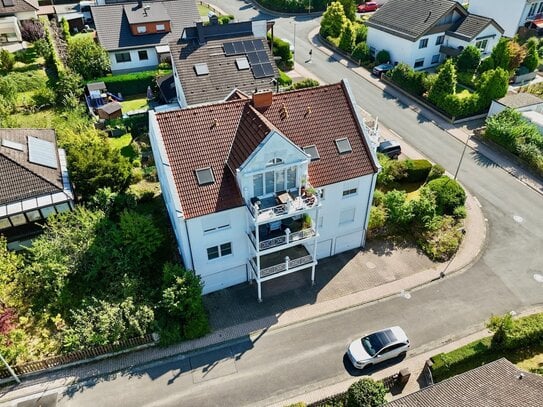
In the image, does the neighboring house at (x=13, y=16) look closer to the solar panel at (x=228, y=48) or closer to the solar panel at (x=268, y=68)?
the solar panel at (x=228, y=48)

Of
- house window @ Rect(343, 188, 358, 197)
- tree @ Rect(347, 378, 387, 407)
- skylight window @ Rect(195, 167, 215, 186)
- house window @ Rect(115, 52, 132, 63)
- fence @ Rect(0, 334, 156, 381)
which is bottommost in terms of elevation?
fence @ Rect(0, 334, 156, 381)

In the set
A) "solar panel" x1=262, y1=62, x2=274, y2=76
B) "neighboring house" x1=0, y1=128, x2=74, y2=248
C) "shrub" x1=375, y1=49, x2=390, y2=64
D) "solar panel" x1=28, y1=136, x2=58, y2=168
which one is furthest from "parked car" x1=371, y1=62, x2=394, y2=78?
"neighboring house" x1=0, y1=128, x2=74, y2=248

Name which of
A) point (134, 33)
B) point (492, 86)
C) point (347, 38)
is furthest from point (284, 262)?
point (347, 38)

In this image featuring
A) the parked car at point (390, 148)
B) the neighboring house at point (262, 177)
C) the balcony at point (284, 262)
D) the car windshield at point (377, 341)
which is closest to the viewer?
the car windshield at point (377, 341)

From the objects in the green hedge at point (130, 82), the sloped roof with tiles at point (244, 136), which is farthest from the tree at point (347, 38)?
the sloped roof with tiles at point (244, 136)

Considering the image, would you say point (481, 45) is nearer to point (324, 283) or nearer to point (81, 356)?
point (324, 283)

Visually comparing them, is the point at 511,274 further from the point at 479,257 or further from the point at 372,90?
the point at 372,90

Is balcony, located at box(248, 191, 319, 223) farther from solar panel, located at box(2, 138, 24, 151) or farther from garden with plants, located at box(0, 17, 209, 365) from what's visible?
solar panel, located at box(2, 138, 24, 151)
